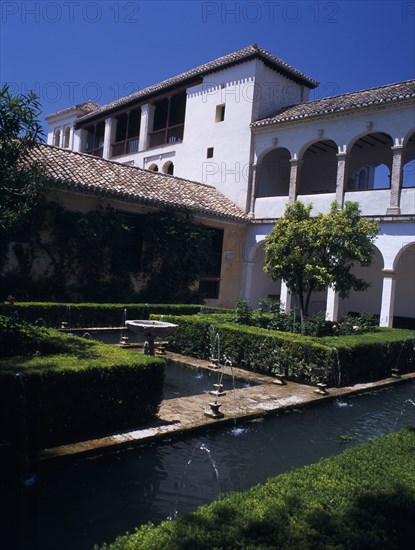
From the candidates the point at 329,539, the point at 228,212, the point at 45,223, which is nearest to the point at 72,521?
the point at 329,539

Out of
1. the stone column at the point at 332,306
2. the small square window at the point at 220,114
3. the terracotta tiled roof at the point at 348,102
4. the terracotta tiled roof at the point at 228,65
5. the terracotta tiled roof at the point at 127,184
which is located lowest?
the stone column at the point at 332,306

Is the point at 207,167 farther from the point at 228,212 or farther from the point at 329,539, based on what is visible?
the point at 329,539

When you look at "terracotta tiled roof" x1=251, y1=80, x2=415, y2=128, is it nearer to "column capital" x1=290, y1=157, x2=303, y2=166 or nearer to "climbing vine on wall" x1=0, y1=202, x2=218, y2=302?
"column capital" x1=290, y1=157, x2=303, y2=166

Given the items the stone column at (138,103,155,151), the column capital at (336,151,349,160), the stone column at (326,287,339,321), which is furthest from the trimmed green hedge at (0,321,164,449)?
the stone column at (138,103,155,151)

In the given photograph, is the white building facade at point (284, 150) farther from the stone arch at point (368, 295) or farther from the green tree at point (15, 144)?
the green tree at point (15, 144)

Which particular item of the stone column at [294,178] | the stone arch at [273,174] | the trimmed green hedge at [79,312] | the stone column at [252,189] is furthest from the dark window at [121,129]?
the trimmed green hedge at [79,312]

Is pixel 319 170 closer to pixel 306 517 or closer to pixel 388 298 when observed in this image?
pixel 388 298

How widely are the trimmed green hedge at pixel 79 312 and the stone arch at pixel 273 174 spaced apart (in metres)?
7.95

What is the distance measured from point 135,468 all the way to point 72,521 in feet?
3.42

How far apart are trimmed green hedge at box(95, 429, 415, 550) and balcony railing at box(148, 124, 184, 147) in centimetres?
2180

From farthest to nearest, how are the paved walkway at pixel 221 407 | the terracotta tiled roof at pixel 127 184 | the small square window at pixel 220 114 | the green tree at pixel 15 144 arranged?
1. the small square window at pixel 220 114
2. the terracotta tiled roof at pixel 127 184
3. the green tree at pixel 15 144
4. the paved walkway at pixel 221 407

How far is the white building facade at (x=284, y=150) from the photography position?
1569 centimetres

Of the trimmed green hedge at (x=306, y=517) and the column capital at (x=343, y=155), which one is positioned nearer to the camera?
the trimmed green hedge at (x=306, y=517)

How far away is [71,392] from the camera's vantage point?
4809mm
